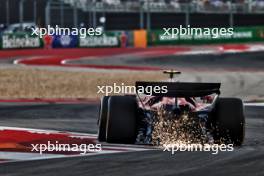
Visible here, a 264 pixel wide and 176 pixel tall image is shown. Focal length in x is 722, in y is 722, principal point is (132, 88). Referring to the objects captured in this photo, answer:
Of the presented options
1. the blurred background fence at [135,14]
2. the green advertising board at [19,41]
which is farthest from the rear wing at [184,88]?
the blurred background fence at [135,14]

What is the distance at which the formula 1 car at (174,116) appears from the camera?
9641 millimetres

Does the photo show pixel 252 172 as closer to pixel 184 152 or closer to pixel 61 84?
pixel 184 152

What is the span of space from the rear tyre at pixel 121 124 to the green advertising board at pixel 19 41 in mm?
32821

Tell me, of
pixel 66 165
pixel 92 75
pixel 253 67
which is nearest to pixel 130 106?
pixel 66 165

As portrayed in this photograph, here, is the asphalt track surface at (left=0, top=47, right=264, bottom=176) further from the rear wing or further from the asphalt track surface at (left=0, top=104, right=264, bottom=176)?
the rear wing

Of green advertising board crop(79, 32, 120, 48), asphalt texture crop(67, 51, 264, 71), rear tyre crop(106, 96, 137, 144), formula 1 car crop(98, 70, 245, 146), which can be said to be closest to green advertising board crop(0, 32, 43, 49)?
green advertising board crop(79, 32, 120, 48)

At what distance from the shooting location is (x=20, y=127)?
496 inches

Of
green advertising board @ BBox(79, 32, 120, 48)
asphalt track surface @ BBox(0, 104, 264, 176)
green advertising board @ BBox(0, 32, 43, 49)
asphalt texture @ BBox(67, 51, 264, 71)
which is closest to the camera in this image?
asphalt track surface @ BBox(0, 104, 264, 176)

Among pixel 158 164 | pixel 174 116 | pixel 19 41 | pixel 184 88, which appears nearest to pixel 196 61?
pixel 19 41

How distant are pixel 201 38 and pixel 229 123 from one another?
3902 centimetres

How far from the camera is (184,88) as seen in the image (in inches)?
382

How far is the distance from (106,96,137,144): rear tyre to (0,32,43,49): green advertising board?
32.8 meters

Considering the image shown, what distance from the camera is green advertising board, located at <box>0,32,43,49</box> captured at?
41719mm

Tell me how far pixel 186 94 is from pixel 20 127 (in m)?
4.05
